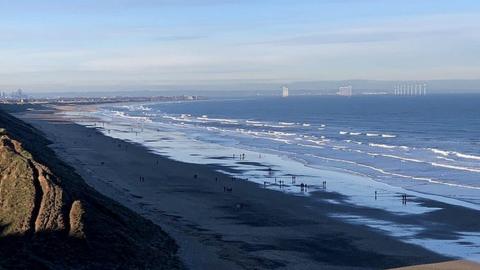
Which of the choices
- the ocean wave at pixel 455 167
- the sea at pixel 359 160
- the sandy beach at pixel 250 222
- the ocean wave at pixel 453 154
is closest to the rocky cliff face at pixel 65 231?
the sandy beach at pixel 250 222

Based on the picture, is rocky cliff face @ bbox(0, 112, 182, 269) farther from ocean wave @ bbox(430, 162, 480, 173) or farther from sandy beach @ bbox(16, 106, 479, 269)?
ocean wave @ bbox(430, 162, 480, 173)

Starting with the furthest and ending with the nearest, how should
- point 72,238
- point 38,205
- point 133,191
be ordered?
point 133,191 < point 38,205 < point 72,238

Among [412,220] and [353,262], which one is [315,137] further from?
[353,262]

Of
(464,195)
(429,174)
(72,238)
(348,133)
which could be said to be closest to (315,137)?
(348,133)

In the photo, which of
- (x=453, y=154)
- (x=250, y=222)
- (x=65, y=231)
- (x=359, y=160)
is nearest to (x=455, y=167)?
(x=359, y=160)

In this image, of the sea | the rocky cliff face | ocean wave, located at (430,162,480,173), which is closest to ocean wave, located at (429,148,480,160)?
the sea

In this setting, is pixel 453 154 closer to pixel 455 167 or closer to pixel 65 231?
pixel 455 167

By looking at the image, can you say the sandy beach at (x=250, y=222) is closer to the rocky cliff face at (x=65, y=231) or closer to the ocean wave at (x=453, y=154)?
the rocky cliff face at (x=65, y=231)
